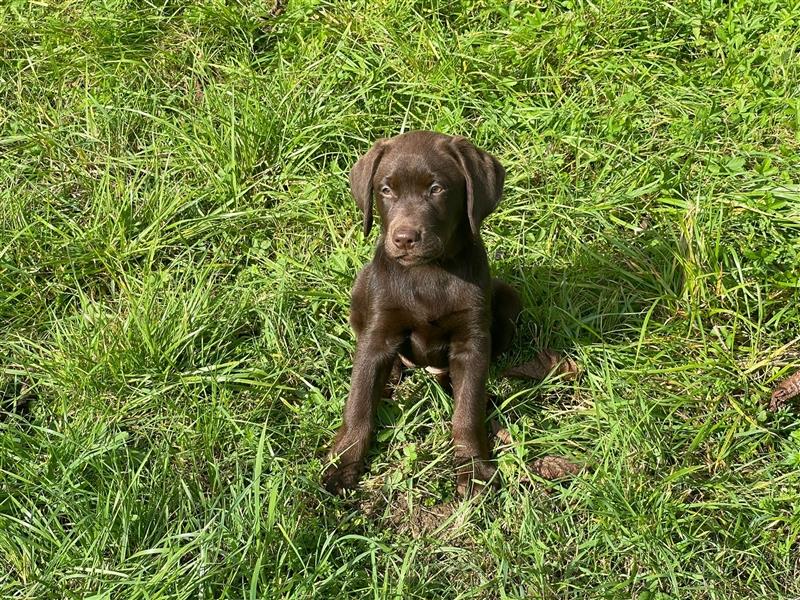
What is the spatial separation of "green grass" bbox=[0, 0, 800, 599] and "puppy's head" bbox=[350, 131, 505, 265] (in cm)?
86

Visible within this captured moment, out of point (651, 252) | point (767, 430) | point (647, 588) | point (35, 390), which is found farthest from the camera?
point (651, 252)

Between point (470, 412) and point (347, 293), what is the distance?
112 cm

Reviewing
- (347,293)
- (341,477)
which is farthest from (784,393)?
(347,293)

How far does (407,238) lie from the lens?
3.77 m

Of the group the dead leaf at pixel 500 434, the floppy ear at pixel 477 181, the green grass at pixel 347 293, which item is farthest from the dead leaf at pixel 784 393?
the floppy ear at pixel 477 181

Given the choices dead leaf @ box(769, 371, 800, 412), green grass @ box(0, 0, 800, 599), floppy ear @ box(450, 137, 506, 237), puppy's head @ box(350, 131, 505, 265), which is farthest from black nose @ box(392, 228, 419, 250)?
dead leaf @ box(769, 371, 800, 412)

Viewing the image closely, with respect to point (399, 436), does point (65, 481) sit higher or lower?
higher

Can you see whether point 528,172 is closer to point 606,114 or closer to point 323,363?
point 606,114

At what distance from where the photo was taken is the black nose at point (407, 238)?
3770mm

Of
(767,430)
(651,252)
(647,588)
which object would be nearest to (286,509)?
(647,588)

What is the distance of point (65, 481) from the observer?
12.0 feet

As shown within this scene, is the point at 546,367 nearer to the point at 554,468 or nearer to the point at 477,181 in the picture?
the point at 554,468

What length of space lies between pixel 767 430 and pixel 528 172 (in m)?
2.07

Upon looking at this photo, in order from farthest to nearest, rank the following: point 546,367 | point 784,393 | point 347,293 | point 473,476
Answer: point 347,293
point 546,367
point 784,393
point 473,476
